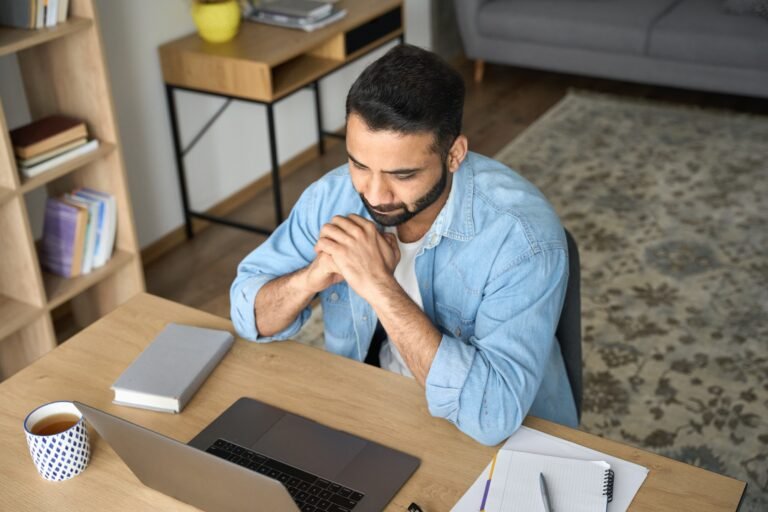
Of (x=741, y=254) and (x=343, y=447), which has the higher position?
(x=343, y=447)

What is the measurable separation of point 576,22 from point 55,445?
12.3 feet

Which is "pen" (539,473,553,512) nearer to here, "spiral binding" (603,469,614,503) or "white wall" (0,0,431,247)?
"spiral binding" (603,469,614,503)

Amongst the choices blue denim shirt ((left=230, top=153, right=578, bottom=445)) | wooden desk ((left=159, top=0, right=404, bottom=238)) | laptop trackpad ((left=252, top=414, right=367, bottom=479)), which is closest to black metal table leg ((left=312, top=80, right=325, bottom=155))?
wooden desk ((left=159, top=0, right=404, bottom=238))

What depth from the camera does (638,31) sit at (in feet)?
14.4

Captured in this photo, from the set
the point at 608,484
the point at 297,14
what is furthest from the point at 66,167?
the point at 608,484

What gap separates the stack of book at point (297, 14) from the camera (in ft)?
10.8

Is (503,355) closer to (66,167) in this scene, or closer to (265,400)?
(265,400)

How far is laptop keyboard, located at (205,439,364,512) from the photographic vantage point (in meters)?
1.25

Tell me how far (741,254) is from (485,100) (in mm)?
1821

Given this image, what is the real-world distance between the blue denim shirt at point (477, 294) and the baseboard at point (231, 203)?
1824 mm

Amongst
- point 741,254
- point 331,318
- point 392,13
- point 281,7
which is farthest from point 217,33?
point 741,254

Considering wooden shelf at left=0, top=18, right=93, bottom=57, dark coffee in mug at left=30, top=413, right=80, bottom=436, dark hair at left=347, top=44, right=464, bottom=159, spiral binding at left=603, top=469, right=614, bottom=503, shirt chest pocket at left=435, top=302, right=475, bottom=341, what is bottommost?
shirt chest pocket at left=435, top=302, right=475, bottom=341

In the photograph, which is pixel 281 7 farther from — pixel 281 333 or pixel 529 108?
pixel 281 333

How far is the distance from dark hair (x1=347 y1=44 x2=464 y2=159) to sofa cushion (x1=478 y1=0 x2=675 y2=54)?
125 inches
